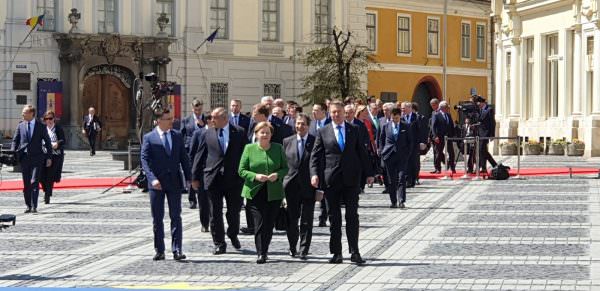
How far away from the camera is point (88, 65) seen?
2163 inches

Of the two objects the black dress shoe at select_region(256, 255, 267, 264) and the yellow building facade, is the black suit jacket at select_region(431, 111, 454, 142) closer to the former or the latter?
the black dress shoe at select_region(256, 255, 267, 264)

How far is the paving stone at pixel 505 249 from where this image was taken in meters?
15.9

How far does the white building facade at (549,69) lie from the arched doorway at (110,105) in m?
14.3

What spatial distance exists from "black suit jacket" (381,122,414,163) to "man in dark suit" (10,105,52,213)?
5511 millimetres

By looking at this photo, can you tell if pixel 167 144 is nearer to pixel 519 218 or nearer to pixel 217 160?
pixel 217 160

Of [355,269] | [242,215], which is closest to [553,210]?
[242,215]

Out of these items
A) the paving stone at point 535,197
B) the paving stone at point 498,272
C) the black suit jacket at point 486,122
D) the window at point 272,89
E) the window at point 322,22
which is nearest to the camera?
the paving stone at point 498,272

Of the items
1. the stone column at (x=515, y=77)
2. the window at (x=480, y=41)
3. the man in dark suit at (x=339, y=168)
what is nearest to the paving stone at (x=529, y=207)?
the man in dark suit at (x=339, y=168)

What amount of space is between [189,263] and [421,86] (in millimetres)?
53116

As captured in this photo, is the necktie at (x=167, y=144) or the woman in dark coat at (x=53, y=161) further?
the woman in dark coat at (x=53, y=161)

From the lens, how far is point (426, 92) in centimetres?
6831

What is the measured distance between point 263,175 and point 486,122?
18.8m

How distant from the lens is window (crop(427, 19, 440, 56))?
6706 centimetres

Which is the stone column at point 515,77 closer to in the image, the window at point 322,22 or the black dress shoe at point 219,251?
the window at point 322,22
